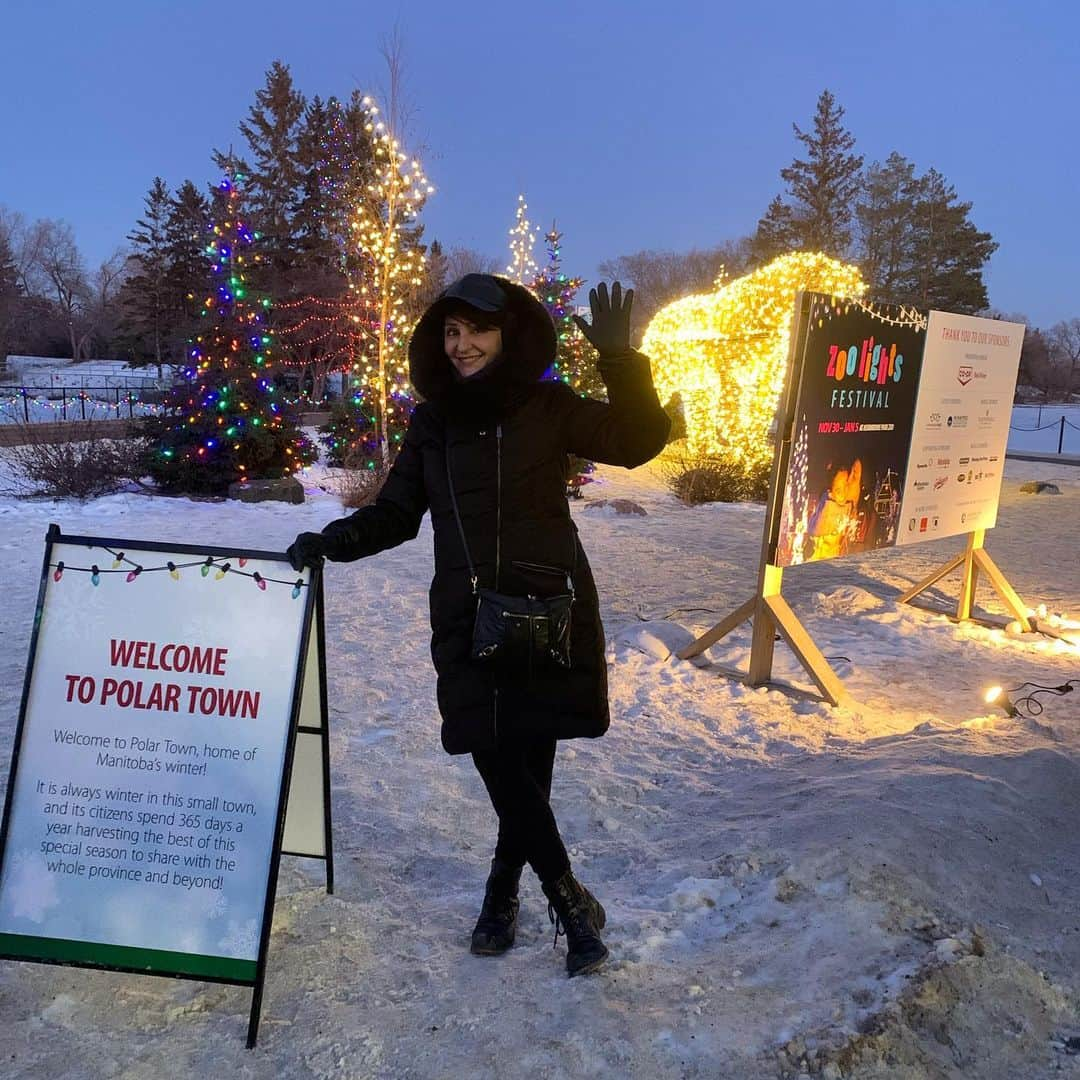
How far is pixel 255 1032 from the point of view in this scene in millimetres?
2242

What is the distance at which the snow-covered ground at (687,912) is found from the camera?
87.3 inches

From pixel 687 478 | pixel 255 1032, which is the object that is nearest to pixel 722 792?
pixel 255 1032

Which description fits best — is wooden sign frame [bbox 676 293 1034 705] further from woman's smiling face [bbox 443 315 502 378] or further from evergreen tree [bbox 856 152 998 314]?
evergreen tree [bbox 856 152 998 314]

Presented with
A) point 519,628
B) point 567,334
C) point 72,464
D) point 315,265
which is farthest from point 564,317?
point 315,265

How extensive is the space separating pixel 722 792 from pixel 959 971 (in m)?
1.62

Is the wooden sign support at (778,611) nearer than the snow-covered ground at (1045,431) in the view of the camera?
Yes

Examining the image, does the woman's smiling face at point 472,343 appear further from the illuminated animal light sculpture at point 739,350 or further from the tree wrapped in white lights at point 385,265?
the illuminated animal light sculpture at point 739,350

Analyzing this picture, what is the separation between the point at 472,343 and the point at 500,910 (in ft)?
5.52

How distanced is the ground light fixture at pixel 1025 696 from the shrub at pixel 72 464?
11.2m

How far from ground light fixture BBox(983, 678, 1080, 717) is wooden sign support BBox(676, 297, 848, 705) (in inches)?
30.9

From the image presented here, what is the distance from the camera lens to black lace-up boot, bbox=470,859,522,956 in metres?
2.68

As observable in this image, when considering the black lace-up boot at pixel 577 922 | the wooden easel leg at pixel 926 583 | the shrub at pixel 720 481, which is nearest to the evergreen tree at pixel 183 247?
the shrub at pixel 720 481

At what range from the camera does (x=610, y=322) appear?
97.4 inches

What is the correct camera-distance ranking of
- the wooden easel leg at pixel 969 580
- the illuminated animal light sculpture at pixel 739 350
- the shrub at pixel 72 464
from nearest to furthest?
1. the wooden easel leg at pixel 969 580
2. the shrub at pixel 72 464
3. the illuminated animal light sculpture at pixel 739 350
